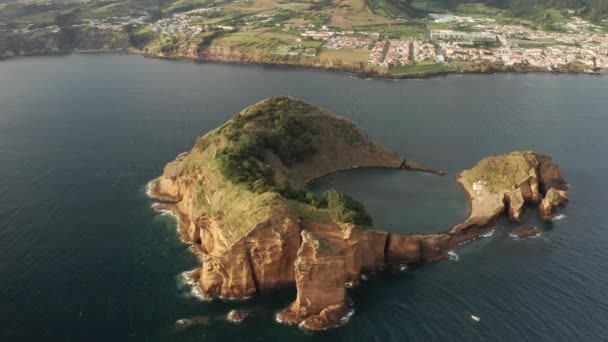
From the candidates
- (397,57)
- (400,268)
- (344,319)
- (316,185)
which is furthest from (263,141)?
(397,57)

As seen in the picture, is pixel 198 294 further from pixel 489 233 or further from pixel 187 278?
pixel 489 233

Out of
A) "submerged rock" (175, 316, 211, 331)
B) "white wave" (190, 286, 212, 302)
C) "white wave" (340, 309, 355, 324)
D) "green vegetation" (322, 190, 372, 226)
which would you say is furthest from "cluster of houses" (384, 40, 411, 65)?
"submerged rock" (175, 316, 211, 331)

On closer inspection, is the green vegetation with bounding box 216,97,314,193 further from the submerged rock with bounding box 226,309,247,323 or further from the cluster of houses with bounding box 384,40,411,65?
the cluster of houses with bounding box 384,40,411,65

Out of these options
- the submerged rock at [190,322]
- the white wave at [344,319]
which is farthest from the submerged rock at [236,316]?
the white wave at [344,319]

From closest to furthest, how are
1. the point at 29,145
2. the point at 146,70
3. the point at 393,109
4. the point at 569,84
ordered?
1. the point at 29,145
2. the point at 393,109
3. the point at 569,84
4. the point at 146,70

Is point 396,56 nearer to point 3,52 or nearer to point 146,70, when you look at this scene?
point 146,70

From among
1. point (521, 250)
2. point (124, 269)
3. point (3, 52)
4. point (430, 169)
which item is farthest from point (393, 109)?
point (3, 52)

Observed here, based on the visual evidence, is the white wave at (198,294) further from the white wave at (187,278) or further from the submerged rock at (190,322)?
the submerged rock at (190,322)
